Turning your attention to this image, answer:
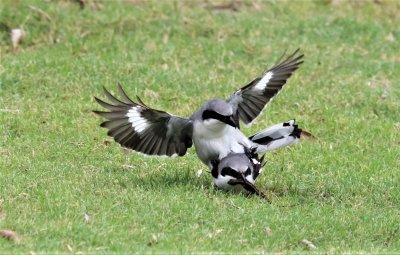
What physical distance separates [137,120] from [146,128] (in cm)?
13

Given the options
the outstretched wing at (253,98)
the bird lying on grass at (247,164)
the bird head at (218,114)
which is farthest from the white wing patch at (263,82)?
the bird head at (218,114)

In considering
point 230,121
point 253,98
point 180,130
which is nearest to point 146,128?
point 180,130

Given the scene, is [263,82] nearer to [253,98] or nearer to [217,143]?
[253,98]

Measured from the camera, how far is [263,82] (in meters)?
9.32

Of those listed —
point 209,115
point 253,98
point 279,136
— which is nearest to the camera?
point 209,115

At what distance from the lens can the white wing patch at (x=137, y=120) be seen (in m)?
8.68

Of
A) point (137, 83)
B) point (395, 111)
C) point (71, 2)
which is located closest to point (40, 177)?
point (137, 83)

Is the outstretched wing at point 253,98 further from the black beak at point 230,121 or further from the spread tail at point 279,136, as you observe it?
the black beak at point 230,121

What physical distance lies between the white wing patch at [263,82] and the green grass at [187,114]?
0.90 meters

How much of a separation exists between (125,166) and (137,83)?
282 cm

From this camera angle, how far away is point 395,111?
1191 cm

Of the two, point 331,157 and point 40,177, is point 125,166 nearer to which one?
point 40,177

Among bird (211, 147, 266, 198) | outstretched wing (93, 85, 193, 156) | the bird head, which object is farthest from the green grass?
the bird head

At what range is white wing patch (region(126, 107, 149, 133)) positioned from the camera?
868 cm
